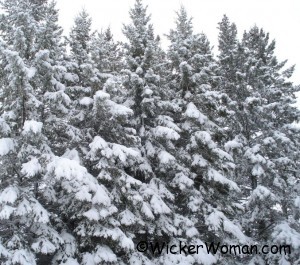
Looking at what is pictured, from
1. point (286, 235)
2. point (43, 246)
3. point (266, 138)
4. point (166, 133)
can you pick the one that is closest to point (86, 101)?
point (166, 133)

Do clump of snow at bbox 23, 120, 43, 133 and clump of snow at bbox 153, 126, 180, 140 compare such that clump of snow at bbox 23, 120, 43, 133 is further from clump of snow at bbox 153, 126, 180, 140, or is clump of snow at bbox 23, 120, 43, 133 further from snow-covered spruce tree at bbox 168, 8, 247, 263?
snow-covered spruce tree at bbox 168, 8, 247, 263

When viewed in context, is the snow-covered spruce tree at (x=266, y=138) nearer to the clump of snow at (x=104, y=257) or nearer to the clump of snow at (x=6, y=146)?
the clump of snow at (x=104, y=257)

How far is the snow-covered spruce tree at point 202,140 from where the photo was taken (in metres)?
19.6

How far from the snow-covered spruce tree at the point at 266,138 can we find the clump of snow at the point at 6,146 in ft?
42.0

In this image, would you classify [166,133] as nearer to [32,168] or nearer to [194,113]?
[194,113]

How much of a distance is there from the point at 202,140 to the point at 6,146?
10.2 metres

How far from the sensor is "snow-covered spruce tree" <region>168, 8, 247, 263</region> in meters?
19.6

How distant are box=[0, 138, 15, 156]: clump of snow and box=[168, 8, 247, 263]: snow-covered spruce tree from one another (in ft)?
30.4

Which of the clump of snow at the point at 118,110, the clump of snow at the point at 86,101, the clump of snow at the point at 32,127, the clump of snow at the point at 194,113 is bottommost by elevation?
the clump of snow at the point at 32,127

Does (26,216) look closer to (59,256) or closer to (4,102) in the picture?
(59,256)

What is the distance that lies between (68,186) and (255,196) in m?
10.9

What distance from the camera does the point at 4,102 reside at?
16.4 meters

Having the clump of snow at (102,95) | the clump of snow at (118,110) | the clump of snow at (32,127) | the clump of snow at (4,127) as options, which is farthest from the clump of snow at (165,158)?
the clump of snow at (4,127)

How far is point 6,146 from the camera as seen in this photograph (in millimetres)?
13836
